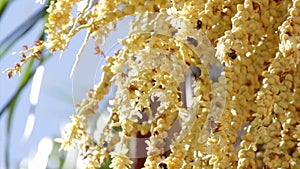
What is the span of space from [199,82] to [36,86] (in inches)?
22.9

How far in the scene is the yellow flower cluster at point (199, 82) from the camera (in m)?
0.72

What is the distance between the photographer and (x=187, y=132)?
2.47ft

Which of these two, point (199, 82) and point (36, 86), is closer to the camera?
point (199, 82)

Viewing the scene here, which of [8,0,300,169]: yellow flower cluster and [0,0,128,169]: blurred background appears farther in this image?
[0,0,128,169]: blurred background

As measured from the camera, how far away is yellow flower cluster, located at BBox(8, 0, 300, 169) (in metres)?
0.72

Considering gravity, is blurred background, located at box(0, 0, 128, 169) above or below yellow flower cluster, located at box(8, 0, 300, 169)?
above

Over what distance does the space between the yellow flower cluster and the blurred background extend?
0.06 meters

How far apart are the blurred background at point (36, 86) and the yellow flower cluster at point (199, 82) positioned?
64 millimetres

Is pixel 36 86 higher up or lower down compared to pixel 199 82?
higher up

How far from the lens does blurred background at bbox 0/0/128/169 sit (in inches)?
36.4

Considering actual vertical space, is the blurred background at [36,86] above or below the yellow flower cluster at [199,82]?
above

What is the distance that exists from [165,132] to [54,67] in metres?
1.00

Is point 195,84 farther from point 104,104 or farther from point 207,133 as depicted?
point 104,104

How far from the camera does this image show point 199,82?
0.76m
